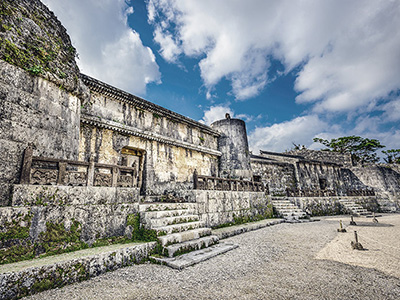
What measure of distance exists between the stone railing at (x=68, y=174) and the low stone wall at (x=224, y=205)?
2.80 m

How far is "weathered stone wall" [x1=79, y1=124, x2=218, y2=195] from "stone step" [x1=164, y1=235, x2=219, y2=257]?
4.67 meters

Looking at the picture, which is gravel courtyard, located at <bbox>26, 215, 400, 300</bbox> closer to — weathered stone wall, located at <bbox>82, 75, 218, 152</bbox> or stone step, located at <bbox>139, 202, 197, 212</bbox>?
stone step, located at <bbox>139, 202, 197, 212</bbox>

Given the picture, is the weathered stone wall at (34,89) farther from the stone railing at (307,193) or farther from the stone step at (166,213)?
the stone railing at (307,193)

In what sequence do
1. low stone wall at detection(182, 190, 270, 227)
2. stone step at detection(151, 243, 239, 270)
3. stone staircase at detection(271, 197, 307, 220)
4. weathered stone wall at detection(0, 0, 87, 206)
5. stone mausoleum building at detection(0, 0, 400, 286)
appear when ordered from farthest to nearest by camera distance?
stone staircase at detection(271, 197, 307, 220) < low stone wall at detection(182, 190, 270, 227) < weathered stone wall at detection(0, 0, 87, 206) < stone mausoleum building at detection(0, 0, 400, 286) < stone step at detection(151, 243, 239, 270)

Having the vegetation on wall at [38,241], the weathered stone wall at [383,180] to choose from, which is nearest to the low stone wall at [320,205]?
the weathered stone wall at [383,180]

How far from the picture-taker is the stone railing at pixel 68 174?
3777 mm

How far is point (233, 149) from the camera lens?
13.3 metres

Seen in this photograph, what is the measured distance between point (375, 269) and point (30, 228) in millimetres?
6591

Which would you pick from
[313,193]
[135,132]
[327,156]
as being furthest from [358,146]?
[135,132]

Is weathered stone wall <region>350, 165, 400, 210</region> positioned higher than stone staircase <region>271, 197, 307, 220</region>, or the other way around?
weathered stone wall <region>350, 165, 400, 210</region>

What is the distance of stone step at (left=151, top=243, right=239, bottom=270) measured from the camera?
370 centimetres

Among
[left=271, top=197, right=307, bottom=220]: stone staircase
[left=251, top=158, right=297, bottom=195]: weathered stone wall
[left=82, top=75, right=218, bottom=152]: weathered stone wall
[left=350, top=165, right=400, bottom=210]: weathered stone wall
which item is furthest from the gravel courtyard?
[left=350, top=165, right=400, bottom=210]: weathered stone wall

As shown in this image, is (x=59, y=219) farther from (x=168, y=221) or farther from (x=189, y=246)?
(x=189, y=246)

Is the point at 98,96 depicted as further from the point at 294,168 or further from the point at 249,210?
the point at 294,168
